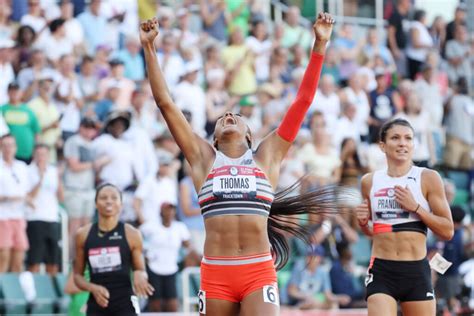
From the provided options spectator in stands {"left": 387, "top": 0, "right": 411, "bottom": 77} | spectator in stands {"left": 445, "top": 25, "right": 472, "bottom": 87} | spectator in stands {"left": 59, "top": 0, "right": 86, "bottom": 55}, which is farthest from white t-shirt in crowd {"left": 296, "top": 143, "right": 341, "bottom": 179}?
spectator in stands {"left": 445, "top": 25, "right": 472, "bottom": 87}

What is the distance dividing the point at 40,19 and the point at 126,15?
72.6 inches

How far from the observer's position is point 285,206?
1020 cm

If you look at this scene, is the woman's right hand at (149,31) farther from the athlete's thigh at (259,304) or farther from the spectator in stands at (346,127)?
the spectator in stands at (346,127)

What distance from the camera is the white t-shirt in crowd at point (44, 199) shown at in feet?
54.3

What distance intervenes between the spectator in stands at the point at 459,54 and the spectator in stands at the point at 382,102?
7.76 ft

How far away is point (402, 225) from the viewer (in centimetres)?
1057

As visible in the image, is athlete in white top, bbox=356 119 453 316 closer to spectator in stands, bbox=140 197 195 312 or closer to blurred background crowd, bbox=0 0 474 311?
blurred background crowd, bbox=0 0 474 311

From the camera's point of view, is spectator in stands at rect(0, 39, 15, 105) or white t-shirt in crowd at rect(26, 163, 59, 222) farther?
spectator in stands at rect(0, 39, 15, 105)

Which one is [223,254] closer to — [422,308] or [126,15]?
[422,308]

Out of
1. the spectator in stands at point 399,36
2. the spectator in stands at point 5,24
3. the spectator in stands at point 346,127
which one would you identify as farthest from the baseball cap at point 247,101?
the spectator in stands at point 399,36

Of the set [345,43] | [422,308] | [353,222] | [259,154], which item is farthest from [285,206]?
[345,43]

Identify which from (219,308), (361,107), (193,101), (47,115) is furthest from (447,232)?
(361,107)

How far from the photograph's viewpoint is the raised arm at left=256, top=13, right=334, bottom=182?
30.7ft

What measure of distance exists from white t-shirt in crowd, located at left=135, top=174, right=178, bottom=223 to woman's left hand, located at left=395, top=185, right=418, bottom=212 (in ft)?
23.4
